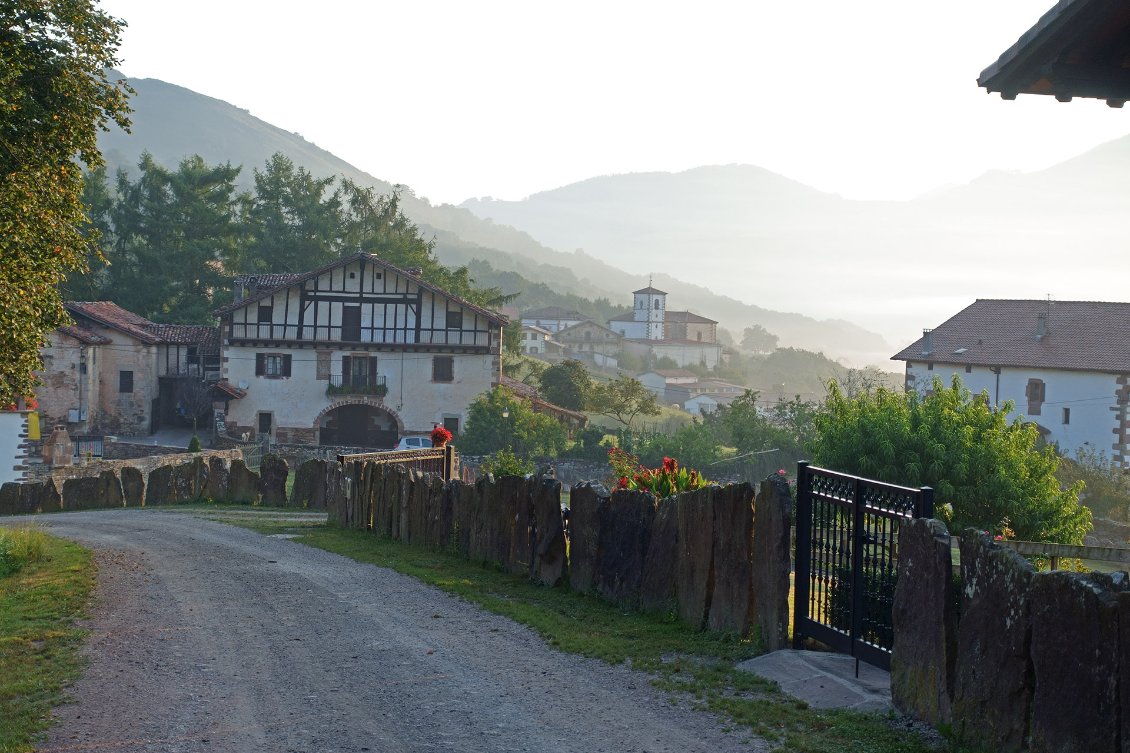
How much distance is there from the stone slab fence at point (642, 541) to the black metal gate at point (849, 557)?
0.28 meters

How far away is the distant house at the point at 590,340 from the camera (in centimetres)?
13325

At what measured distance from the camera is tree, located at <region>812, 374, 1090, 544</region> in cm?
2870

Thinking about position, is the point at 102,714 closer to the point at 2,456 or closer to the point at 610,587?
the point at 610,587

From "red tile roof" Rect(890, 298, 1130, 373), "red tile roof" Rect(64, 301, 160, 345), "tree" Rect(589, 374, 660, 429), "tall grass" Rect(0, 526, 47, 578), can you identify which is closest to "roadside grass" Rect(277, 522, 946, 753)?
"tall grass" Rect(0, 526, 47, 578)

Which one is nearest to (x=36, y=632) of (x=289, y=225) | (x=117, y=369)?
(x=117, y=369)

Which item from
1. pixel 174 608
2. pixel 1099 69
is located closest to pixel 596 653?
pixel 174 608

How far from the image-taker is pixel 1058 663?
7137 millimetres

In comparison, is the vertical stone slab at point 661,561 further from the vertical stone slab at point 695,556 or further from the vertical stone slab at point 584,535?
the vertical stone slab at point 584,535

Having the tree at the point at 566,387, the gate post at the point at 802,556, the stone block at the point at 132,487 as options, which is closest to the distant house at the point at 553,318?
the tree at the point at 566,387

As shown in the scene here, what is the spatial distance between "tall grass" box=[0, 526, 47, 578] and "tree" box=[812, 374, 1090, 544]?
19343 millimetres

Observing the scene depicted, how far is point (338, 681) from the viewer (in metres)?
10.4

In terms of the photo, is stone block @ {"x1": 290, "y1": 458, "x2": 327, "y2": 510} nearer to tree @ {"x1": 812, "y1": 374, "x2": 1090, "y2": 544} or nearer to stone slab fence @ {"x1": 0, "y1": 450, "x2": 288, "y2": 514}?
stone slab fence @ {"x1": 0, "y1": 450, "x2": 288, "y2": 514}

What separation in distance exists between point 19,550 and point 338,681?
9647mm

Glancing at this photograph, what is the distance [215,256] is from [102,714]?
74.9 m
